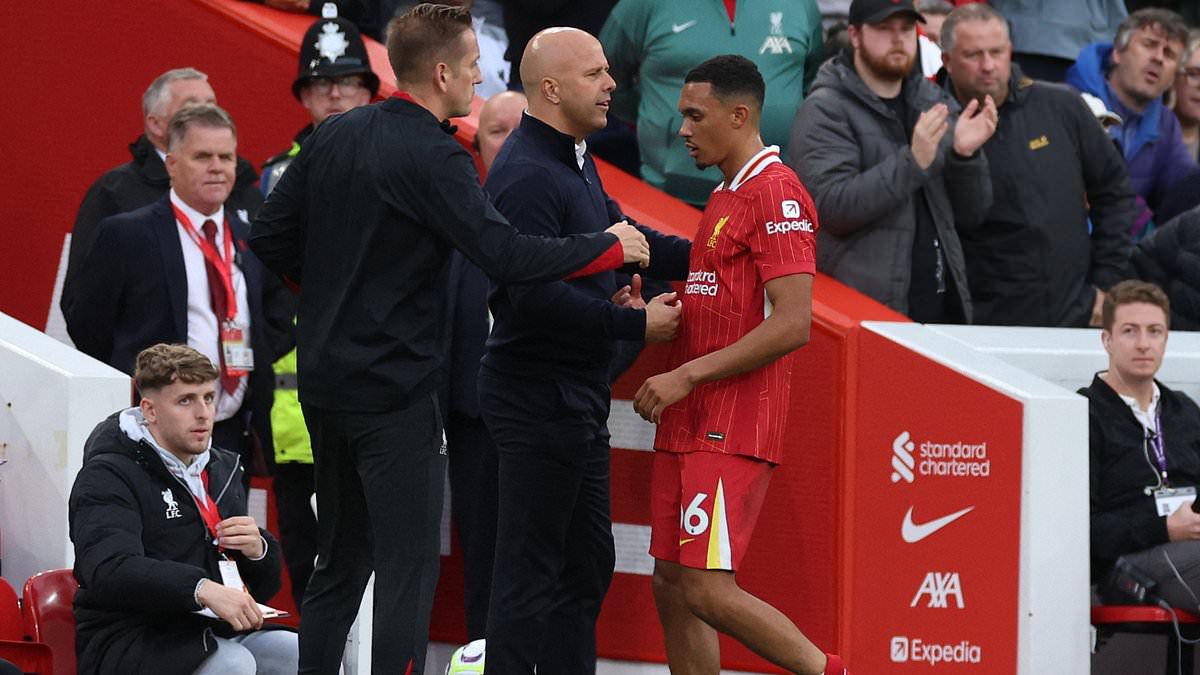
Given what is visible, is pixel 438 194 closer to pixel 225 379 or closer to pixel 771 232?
pixel 771 232

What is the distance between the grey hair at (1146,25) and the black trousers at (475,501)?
3.79m

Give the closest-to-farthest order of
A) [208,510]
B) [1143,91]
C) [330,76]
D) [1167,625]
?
[208,510] < [1167,625] < [330,76] < [1143,91]

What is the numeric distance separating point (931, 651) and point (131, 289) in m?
2.95

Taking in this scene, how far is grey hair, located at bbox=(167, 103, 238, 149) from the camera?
635 cm

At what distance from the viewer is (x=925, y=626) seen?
641 cm

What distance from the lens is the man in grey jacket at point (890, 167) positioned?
677 cm

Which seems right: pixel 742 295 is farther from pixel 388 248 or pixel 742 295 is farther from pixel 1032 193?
pixel 1032 193

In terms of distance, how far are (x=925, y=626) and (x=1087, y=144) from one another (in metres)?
2.20

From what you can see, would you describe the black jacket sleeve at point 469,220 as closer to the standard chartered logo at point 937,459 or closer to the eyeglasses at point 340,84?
the standard chartered logo at point 937,459

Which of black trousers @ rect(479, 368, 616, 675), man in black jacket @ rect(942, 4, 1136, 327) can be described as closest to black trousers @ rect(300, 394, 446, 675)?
black trousers @ rect(479, 368, 616, 675)

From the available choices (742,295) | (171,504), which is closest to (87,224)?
(171,504)

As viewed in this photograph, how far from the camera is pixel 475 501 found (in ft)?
21.1

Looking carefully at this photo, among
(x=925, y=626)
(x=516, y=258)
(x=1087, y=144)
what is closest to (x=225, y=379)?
(x=516, y=258)

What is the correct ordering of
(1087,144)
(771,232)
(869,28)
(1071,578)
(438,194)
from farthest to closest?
(1087,144) < (869,28) < (1071,578) < (771,232) < (438,194)
